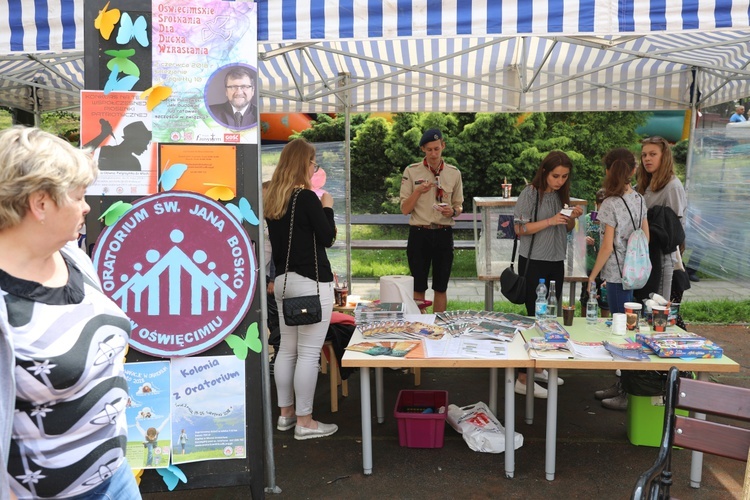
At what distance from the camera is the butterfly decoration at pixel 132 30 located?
268 centimetres

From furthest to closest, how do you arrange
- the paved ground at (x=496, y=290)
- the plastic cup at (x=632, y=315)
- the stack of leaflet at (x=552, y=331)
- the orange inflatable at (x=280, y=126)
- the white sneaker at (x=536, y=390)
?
the orange inflatable at (x=280, y=126) < the paved ground at (x=496, y=290) < the white sneaker at (x=536, y=390) < the plastic cup at (x=632, y=315) < the stack of leaflet at (x=552, y=331)

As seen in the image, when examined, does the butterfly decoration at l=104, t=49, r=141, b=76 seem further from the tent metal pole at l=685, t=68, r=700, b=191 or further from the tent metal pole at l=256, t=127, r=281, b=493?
the tent metal pole at l=685, t=68, r=700, b=191

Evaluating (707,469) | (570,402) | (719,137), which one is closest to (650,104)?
(719,137)

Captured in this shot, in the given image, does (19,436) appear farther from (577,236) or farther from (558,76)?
(558,76)

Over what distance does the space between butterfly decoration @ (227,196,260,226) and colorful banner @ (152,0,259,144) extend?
26cm

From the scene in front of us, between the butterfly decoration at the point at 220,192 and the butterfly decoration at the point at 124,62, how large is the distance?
0.55 m

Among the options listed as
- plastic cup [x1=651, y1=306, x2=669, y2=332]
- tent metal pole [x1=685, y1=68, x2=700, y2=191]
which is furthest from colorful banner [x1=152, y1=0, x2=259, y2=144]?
tent metal pole [x1=685, y1=68, x2=700, y2=191]

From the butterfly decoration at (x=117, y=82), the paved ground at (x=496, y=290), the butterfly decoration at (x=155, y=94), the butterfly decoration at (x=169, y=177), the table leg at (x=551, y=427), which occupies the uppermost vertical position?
the butterfly decoration at (x=117, y=82)

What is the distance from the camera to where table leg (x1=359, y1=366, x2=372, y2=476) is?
3.42 metres

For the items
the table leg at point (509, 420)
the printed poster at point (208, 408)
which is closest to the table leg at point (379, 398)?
the table leg at point (509, 420)

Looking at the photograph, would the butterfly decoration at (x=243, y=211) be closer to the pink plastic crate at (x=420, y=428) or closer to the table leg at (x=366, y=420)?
the table leg at (x=366, y=420)

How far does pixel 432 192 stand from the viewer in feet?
18.4

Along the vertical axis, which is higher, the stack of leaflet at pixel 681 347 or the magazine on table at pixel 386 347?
the stack of leaflet at pixel 681 347

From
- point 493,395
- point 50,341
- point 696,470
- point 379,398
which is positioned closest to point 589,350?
point 696,470
